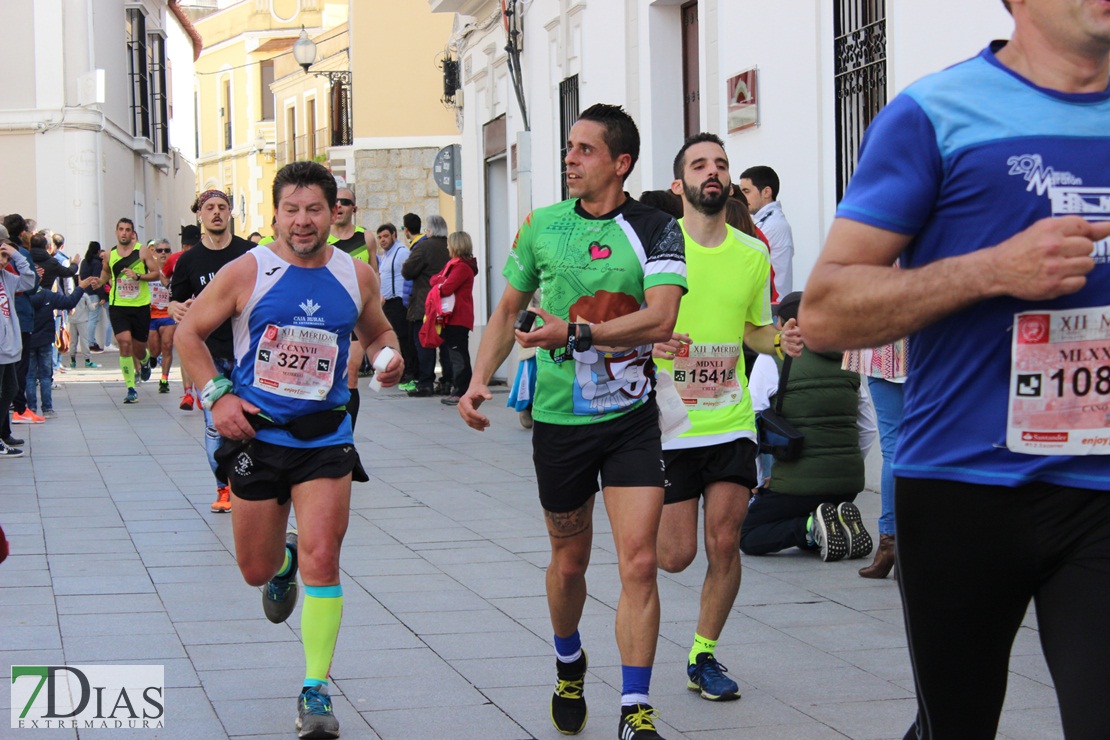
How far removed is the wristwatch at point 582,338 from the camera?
15.2ft

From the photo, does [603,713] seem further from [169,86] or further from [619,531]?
[169,86]

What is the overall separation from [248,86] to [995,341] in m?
62.2

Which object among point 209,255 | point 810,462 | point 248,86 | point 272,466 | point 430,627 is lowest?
point 430,627

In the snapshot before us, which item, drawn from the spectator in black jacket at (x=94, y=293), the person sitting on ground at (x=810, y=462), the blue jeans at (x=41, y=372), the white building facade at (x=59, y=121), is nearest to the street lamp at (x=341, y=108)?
the white building facade at (x=59, y=121)

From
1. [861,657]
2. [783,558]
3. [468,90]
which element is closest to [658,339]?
[861,657]

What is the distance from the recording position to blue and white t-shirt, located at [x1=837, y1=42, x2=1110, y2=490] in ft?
8.40

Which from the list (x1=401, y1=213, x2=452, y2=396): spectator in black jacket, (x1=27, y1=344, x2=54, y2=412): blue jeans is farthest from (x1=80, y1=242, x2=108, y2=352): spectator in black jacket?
(x1=401, y1=213, x2=452, y2=396): spectator in black jacket

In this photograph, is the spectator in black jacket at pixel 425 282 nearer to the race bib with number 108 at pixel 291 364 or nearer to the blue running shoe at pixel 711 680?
the race bib with number 108 at pixel 291 364

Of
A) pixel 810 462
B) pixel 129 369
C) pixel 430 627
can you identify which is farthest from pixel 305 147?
pixel 430 627

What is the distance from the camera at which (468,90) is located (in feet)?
76.0

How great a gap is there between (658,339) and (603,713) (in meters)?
1.33

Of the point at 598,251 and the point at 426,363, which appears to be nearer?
the point at 598,251

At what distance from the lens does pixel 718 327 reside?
18.5ft

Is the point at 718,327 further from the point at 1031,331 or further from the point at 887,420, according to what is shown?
the point at 1031,331
